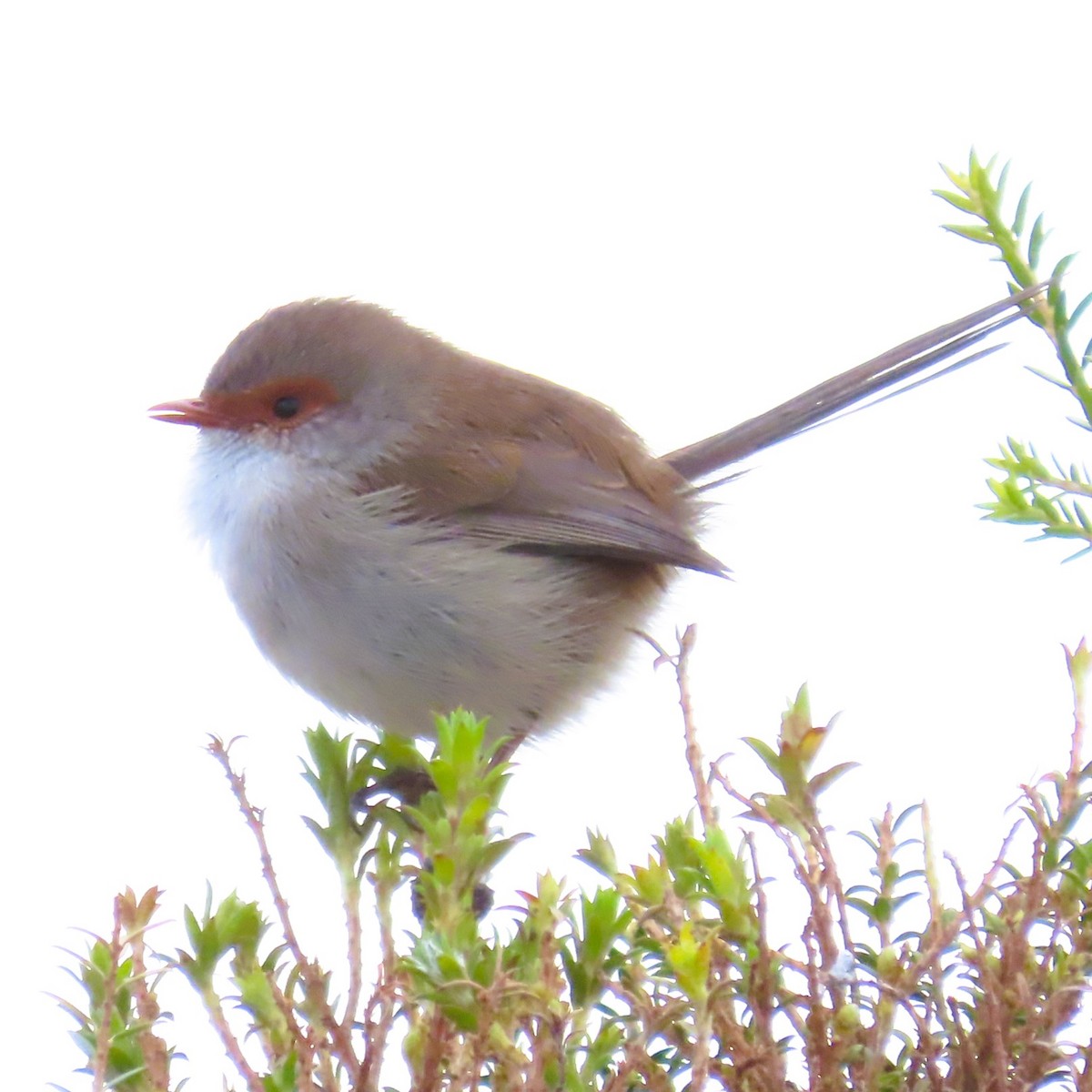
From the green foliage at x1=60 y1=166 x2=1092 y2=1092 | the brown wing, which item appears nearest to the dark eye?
the brown wing

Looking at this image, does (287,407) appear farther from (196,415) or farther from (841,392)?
(841,392)

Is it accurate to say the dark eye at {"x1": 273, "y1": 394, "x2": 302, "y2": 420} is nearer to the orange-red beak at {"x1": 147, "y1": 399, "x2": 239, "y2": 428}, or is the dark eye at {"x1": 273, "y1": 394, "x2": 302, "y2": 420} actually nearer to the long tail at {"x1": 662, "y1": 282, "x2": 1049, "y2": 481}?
the orange-red beak at {"x1": 147, "y1": 399, "x2": 239, "y2": 428}

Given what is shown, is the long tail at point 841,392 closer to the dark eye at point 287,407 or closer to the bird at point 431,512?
the bird at point 431,512

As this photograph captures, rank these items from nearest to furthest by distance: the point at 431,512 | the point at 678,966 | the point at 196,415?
1. the point at 678,966
2. the point at 431,512
3. the point at 196,415

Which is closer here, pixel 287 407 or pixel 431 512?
pixel 431 512

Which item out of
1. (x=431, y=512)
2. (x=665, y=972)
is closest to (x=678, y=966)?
(x=665, y=972)

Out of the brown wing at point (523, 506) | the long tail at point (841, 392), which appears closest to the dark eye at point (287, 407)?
the brown wing at point (523, 506)

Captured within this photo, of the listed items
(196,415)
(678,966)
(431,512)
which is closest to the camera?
(678,966)
